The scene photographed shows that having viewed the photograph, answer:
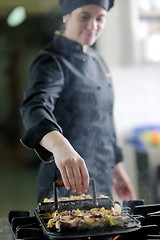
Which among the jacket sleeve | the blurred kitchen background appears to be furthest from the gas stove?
the blurred kitchen background

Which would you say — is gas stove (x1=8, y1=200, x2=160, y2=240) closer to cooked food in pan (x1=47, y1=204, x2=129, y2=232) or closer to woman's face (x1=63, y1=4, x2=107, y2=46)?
cooked food in pan (x1=47, y1=204, x2=129, y2=232)

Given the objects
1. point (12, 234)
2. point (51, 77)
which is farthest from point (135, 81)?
point (12, 234)

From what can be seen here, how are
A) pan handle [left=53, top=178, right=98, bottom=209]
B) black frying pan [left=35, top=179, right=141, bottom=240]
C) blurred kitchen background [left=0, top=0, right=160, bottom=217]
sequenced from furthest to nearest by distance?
blurred kitchen background [left=0, top=0, right=160, bottom=217]
pan handle [left=53, top=178, right=98, bottom=209]
black frying pan [left=35, top=179, right=141, bottom=240]

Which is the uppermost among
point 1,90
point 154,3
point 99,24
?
point 154,3

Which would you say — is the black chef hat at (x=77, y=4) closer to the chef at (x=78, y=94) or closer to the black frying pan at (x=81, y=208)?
the chef at (x=78, y=94)

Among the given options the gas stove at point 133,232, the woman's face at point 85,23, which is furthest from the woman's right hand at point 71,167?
the woman's face at point 85,23

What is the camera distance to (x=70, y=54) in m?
1.14

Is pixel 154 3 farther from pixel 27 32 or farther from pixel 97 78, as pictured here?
pixel 97 78

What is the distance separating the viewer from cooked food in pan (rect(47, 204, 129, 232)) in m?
0.75

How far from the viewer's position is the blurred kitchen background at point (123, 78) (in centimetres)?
238

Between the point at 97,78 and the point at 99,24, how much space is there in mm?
152

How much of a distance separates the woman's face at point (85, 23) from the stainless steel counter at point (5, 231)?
1.58ft

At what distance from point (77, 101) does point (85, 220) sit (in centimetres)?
42

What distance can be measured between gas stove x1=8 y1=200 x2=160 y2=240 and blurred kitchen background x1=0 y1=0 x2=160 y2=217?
1.25 metres
